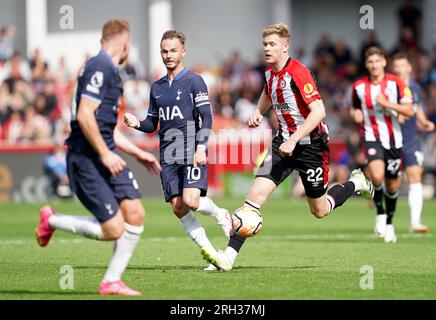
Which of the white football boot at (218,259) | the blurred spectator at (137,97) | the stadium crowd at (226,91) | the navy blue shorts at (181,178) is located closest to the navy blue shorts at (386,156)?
the navy blue shorts at (181,178)

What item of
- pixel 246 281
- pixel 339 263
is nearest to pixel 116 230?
pixel 246 281

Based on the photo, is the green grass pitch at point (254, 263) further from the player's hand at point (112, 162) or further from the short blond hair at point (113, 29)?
the short blond hair at point (113, 29)

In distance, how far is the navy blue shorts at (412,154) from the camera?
1551 centimetres

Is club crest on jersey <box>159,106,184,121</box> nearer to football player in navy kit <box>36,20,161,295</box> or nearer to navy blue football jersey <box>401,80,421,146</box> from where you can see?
football player in navy kit <box>36,20,161,295</box>

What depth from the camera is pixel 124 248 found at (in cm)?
827

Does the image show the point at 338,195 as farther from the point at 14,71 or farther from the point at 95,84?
the point at 14,71

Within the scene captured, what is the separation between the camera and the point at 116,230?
8.09 metres

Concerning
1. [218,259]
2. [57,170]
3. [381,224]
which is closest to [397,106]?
[381,224]

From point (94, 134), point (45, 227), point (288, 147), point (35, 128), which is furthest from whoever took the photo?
point (35, 128)

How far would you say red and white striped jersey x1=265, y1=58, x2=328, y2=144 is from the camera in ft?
33.3

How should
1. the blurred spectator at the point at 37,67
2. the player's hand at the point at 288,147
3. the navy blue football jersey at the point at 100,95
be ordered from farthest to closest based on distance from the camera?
the blurred spectator at the point at 37,67 → the player's hand at the point at 288,147 → the navy blue football jersey at the point at 100,95

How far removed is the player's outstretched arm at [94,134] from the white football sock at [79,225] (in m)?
0.50

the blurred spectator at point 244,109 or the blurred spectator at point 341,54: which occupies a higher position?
the blurred spectator at point 341,54

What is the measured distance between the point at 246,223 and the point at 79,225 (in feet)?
7.31
